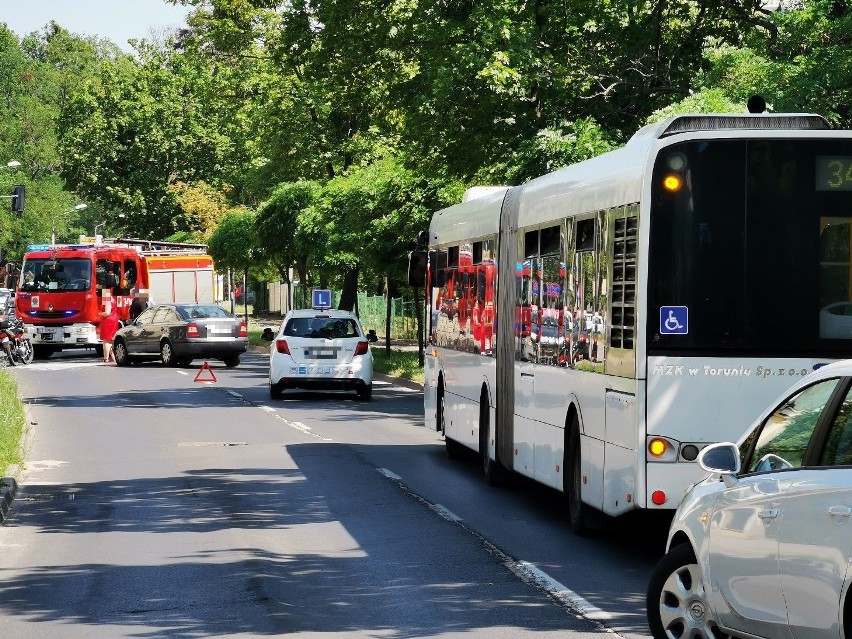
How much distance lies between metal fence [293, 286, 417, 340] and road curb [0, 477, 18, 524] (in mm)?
37629

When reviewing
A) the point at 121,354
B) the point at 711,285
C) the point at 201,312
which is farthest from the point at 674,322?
the point at 121,354

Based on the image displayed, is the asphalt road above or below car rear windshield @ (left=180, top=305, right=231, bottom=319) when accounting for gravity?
below

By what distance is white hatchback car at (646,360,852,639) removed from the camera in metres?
6.37

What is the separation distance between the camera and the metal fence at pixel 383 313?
5531 cm

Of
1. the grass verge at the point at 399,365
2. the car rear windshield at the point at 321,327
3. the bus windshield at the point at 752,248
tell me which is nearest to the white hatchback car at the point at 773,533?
the bus windshield at the point at 752,248

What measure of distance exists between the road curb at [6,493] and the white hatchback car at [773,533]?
→ 7.69 metres

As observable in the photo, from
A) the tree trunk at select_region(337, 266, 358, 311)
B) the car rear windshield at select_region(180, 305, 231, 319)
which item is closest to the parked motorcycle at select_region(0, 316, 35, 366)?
the car rear windshield at select_region(180, 305, 231, 319)

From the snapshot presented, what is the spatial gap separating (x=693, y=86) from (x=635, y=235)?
1515 cm

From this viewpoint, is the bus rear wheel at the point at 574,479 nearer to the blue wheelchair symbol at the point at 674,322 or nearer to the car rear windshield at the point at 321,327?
the blue wheelchair symbol at the point at 674,322

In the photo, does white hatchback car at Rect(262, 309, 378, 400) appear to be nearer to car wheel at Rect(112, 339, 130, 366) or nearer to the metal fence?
car wheel at Rect(112, 339, 130, 366)

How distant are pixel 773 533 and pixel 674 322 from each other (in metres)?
4.33

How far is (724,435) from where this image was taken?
11039 mm

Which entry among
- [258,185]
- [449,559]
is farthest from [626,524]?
[258,185]

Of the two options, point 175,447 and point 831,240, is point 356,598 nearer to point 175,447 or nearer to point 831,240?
point 831,240
